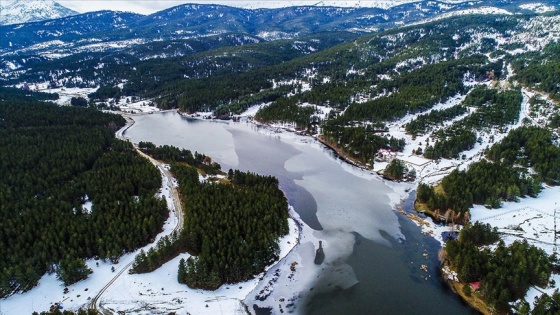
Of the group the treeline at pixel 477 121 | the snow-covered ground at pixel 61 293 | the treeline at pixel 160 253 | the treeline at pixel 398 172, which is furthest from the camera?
the treeline at pixel 477 121

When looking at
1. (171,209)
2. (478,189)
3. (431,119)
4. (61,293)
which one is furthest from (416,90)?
(61,293)

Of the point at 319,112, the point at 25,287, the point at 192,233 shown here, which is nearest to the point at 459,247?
the point at 192,233

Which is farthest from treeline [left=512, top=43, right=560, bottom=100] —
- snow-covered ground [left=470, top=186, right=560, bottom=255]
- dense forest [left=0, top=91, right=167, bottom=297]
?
dense forest [left=0, top=91, right=167, bottom=297]

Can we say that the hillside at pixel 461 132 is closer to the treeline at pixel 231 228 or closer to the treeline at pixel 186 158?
the treeline at pixel 231 228

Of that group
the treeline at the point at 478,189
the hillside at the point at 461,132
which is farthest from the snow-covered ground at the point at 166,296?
the treeline at the point at 478,189

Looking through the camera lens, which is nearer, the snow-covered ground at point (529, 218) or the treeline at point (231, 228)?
the treeline at point (231, 228)

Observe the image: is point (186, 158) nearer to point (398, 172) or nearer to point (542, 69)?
point (398, 172)

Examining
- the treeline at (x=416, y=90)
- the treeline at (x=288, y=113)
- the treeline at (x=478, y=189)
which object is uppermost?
the treeline at (x=416, y=90)
